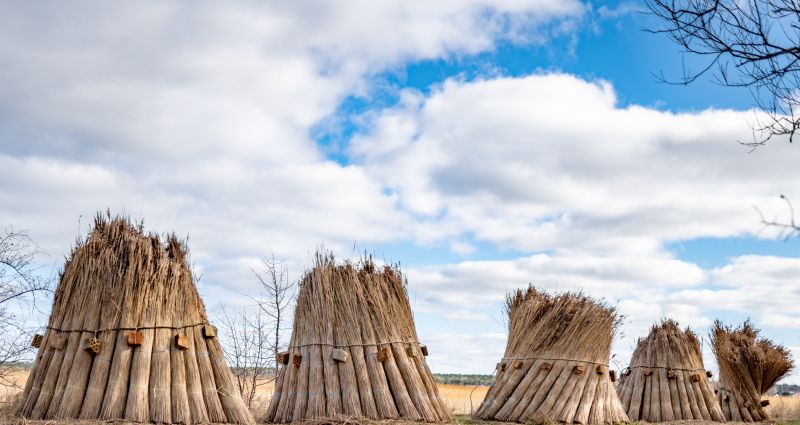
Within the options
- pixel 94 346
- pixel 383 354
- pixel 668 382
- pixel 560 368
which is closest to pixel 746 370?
pixel 668 382

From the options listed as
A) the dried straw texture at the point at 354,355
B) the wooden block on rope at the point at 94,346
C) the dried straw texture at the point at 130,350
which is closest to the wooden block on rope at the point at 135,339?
the dried straw texture at the point at 130,350

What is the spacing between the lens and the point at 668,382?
1498cm

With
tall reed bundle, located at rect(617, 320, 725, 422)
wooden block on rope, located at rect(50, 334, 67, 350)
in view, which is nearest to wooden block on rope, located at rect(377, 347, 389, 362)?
wooden block on rope, located at rect(50, 334, 67, 350)

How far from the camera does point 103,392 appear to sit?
7.74 meters

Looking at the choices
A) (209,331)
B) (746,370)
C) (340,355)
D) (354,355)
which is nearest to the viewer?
(209,331)

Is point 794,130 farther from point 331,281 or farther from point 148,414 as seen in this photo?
point 148,414

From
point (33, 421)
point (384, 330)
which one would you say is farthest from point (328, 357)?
point (33, 421)

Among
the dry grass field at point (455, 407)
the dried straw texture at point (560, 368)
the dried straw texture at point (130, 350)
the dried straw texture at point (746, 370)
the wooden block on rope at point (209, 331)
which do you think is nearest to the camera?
the dried straw texture at point (130, 350)

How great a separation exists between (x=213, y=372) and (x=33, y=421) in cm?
173

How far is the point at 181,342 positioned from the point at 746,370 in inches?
487

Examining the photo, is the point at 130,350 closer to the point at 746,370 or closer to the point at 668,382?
the point at 668,382

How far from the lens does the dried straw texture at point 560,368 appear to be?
1198 cm

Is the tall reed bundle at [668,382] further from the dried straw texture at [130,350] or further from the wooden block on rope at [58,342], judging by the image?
the wooden block on rope at [58,342]

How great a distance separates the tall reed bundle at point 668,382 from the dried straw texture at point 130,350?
30.3 feet
